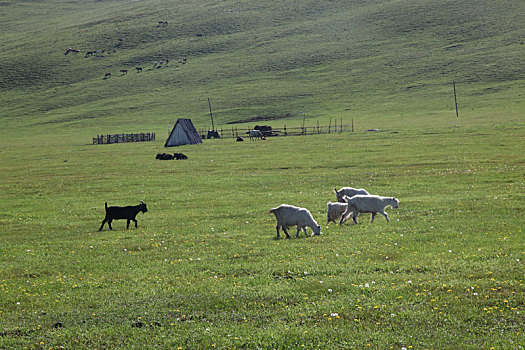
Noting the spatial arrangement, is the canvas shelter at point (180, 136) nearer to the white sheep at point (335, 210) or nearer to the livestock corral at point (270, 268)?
the livestock corral at point (270, 268)

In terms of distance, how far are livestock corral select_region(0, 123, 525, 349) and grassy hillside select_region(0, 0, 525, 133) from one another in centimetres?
6905

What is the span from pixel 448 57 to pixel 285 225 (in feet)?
464

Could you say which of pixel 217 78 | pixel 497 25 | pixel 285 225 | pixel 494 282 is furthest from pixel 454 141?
pixel 497 25

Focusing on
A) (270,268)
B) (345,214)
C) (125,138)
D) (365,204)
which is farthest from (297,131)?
(270,268)

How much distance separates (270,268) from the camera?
43.5 ft

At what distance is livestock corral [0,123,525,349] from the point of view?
9453mm

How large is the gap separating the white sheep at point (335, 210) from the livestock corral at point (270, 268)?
87 millimetres

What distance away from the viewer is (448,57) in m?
146

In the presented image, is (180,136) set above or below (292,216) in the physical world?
above

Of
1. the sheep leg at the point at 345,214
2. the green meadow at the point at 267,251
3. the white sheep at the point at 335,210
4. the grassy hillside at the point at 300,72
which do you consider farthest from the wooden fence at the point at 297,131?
the sheep leg at the point at 345,214

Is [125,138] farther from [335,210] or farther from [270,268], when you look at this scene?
[270,268]

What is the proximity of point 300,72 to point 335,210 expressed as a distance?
458 ft

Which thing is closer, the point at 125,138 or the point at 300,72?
the point at 125,138

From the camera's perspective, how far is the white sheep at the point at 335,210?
64.7 ft
